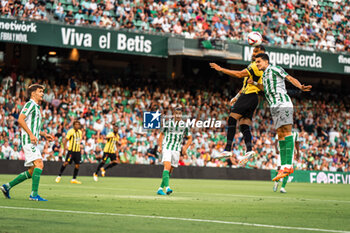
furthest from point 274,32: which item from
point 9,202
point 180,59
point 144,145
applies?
point 9,202

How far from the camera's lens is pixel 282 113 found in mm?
11141

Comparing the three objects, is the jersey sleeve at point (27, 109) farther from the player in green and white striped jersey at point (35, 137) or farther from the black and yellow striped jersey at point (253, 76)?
the black and yellow striped jersey at point (253, 76)

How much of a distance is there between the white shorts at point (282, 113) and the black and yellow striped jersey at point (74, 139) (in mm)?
12259

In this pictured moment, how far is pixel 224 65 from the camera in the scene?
128 ft

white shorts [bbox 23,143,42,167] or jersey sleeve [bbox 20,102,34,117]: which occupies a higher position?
jersey sleeve [bbox 20,102,34,117]

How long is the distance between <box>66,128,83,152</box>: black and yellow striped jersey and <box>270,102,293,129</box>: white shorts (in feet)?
40.2

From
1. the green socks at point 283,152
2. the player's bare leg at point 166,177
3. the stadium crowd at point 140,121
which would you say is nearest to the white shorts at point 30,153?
the player's bare leg at point 166,177

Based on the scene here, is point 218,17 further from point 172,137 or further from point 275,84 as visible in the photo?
point 275,84

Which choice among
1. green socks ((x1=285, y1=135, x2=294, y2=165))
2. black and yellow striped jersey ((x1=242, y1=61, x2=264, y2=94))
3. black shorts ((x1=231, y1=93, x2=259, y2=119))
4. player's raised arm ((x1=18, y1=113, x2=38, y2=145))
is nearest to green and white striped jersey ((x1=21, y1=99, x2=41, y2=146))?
player's raised arm ((x1=18, y1=113, x2=38, y2=145))

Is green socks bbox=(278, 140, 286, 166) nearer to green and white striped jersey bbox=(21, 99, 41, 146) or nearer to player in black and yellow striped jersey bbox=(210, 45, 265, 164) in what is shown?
player in black and yellow striped jersey bbox=(210, 45, 265, 164)

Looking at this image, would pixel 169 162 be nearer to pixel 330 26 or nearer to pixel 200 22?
pixel 200 22

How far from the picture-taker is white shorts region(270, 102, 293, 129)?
36.4 feet

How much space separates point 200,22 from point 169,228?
90.0 ft

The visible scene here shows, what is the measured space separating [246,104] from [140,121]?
1949 centimetres
